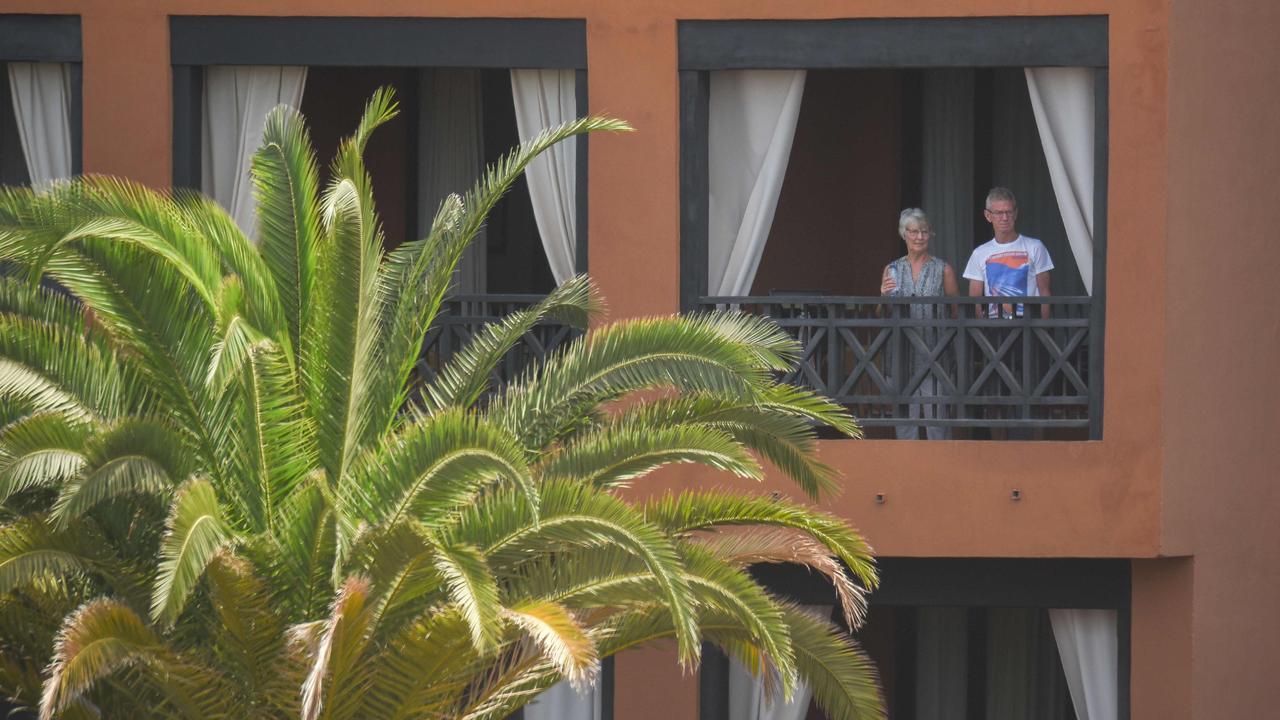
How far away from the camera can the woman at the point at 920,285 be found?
11.4 metres

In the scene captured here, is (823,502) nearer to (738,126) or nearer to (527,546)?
(738,126)

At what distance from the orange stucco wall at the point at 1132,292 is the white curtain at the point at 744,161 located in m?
0.45

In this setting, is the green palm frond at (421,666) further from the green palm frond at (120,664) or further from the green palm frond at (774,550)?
the green palm frond at (774,550)

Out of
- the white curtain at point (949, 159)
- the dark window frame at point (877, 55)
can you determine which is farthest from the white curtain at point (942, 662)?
the dark window frame at point (877, 55)

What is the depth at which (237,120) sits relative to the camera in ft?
38.5

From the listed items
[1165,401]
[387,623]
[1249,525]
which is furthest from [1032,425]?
[387,623]

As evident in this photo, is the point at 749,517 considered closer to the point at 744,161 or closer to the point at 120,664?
the point at 120,664

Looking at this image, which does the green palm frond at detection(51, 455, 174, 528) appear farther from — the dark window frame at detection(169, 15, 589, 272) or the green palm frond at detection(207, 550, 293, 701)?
the dark window frame at detection(169, 15, 589, 272)

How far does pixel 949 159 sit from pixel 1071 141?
2.41 m

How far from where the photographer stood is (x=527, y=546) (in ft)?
25.9

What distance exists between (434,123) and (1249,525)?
21.3 feet

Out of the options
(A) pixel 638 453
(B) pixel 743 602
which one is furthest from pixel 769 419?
(B) pixel 743 602

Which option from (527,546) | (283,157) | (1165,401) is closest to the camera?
(527,546)

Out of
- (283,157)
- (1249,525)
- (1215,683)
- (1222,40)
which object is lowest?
(1215,683)
